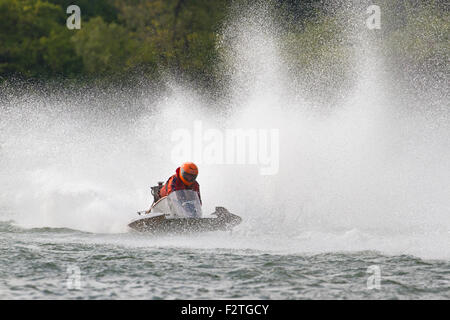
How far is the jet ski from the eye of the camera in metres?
17.3

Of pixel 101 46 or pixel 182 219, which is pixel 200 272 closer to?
pixel 182 219

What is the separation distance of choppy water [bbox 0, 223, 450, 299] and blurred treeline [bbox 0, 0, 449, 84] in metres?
26.4

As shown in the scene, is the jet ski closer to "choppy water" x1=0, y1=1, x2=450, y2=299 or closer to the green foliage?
"choppy water" x1=0, y1=1, x2=450, y2=299

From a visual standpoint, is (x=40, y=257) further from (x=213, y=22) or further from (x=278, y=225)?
(x=213, y=22)

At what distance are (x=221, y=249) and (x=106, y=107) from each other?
108 ft

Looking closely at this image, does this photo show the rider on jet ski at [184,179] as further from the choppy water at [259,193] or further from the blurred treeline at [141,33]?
the blurred treeline at [141,33]

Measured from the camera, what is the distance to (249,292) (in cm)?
1227

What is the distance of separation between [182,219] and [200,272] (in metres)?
3.76

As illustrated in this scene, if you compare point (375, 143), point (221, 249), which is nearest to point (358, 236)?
point (221, 249)

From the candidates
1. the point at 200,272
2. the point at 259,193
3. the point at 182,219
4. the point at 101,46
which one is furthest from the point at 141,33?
the point at 200,272

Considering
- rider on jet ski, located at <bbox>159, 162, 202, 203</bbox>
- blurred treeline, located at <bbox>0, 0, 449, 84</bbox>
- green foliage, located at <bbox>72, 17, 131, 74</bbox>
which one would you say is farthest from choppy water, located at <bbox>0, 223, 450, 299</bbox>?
green foliage, located at <bbox>72, 17, 131, 74</bbox>

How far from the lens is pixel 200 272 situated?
44.3ft

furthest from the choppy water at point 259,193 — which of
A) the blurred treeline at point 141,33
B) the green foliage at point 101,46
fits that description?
the green foliage at point 101,46
